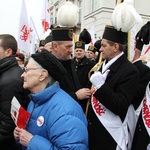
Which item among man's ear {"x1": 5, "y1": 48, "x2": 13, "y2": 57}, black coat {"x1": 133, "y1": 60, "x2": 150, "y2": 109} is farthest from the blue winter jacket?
black coat {"x1": 133, "y1": 60, "x2": 150, "y2": 109}

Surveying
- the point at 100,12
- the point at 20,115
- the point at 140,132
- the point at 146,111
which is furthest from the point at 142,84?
the point at 100,12

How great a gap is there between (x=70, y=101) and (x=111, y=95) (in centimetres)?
80

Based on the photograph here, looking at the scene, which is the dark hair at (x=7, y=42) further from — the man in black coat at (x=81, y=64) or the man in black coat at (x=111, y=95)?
the man in black coat at (x=81, y=64)

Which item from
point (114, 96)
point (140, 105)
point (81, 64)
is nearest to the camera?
point (114, 96)

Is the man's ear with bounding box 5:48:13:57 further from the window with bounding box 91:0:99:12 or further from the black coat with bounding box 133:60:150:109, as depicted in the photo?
the window with bounding box 91:0:99:12

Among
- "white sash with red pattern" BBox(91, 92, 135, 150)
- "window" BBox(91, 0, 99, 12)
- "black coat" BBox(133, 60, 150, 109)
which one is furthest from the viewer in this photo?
"window" BBox(91, 0, 99, 12)

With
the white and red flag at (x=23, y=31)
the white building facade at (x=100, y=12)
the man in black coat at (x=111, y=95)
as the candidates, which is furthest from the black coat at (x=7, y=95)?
the white building facade at (x=100, y=12)

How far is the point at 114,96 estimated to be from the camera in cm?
271

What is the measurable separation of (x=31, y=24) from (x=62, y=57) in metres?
4.48

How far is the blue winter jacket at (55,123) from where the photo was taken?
1823mm

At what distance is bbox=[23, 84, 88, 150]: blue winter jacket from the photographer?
71.8 inches

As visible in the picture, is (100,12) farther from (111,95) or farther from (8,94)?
(8,94)

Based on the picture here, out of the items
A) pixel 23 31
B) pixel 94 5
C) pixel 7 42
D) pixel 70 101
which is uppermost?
pixel 94 5

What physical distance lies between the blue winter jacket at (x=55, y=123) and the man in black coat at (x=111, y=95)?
791 millimetres
